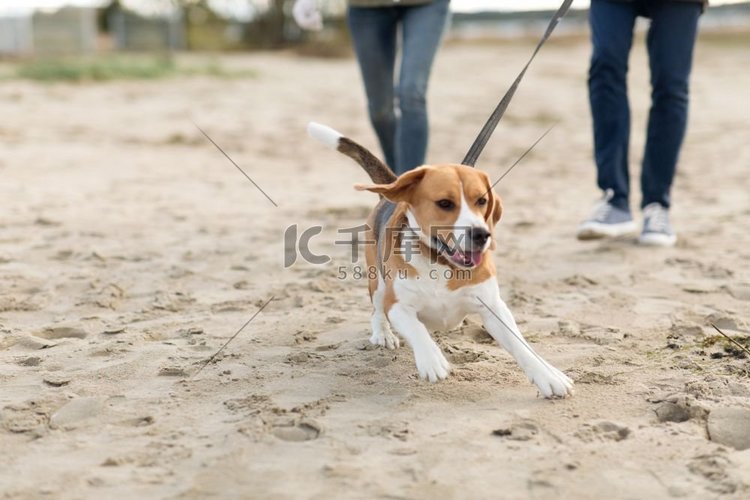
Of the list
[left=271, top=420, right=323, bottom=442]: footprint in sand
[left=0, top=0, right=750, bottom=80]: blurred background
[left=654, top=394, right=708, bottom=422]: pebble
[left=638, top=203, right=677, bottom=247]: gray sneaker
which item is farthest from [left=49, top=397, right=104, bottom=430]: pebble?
[left=0, top=0, right=750, bottom=80]: blurred background

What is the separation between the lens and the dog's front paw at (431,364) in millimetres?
3053

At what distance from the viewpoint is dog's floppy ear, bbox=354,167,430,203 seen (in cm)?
317

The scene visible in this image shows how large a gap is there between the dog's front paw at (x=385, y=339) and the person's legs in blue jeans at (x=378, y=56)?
2.03 metres

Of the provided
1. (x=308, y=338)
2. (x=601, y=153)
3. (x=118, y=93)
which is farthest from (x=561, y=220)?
(x=118, y=93)

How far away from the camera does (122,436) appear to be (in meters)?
2.67

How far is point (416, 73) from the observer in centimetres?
502

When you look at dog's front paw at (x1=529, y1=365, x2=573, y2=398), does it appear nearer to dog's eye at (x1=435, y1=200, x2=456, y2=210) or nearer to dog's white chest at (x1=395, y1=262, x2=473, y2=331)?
dog's white chest at (x1=395, y1=262, x2=473, y2=331)

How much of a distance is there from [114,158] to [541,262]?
4.74 m

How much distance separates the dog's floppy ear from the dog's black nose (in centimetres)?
32

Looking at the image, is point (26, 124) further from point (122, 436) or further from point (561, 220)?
point (122, 436)

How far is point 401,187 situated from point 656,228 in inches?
97.6

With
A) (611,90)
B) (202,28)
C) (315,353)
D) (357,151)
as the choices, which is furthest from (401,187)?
(202,28)

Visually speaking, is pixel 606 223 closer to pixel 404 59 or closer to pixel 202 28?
Answer: pixel 404 59

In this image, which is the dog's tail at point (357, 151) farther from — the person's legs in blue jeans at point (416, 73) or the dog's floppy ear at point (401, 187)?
the person's legs in blue jeans at point (416, 73)
